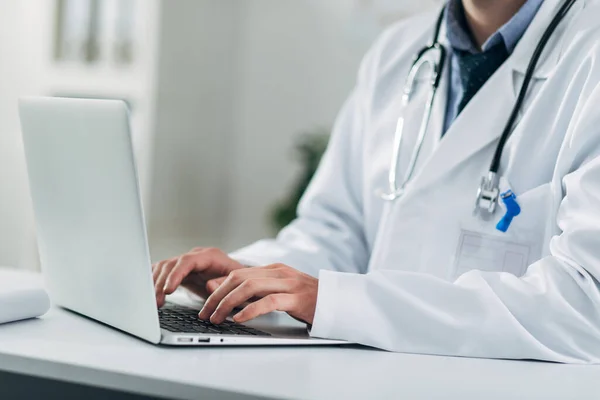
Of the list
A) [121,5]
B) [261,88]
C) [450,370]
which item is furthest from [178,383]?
[261,88]

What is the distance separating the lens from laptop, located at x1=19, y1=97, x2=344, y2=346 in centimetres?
87

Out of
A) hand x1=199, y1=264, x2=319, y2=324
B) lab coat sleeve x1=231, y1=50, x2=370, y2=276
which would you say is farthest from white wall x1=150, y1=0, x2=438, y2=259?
hand x1=199, y1=264, x2=319, y2=324

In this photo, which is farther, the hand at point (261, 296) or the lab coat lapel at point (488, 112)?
the lab coat lapel at point (488, 112)

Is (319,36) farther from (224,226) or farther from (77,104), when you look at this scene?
(77,104)

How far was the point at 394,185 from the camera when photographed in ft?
4.75

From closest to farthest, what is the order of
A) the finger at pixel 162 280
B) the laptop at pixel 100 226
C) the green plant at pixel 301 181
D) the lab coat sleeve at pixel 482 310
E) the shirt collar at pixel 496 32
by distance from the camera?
the laptop at pixel 100 226, the lab coat sleeve at pixel 482 310, the finger at pixel 162 280, the shirt collar at pixel 496 32, the green plant at pixel 301 181

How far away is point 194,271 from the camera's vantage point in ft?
4.06

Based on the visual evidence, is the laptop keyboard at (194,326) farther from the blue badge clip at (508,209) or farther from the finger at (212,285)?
the blue badge clip at (508,209)

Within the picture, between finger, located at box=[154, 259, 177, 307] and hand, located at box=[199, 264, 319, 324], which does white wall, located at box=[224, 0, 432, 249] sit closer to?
finger, located at box=[154, 259, 177, 307]

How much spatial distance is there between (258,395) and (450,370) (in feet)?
0.85

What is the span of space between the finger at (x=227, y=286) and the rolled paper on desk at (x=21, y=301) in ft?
0.65

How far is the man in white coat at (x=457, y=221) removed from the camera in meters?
0.99

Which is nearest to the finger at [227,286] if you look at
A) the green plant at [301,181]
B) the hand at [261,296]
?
the hand at [261,296]

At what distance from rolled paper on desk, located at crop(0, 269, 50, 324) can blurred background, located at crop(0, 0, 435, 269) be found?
2.54 meters
